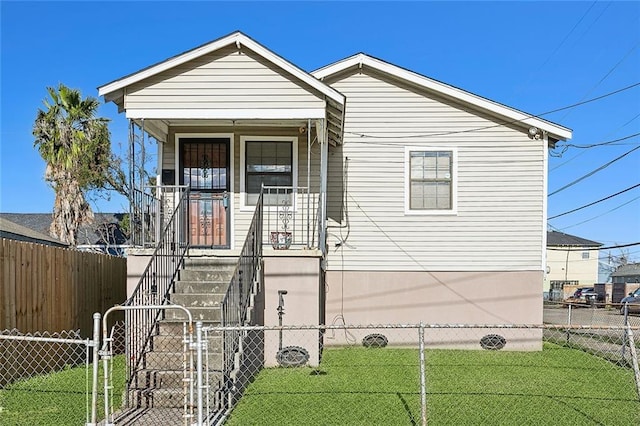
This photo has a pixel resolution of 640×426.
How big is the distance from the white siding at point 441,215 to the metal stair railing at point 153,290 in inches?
133

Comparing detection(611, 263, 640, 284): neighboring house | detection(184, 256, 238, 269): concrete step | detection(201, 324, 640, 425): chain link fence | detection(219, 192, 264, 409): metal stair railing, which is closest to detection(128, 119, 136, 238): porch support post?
detection(184, 256, 238, 269): concrete step

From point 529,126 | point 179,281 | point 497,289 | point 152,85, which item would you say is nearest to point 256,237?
point 179,281

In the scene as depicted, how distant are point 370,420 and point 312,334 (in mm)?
2978

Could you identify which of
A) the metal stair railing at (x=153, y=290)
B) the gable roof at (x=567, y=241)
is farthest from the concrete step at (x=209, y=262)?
the gable roof at (x=567, y=241)

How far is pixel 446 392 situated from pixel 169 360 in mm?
3598

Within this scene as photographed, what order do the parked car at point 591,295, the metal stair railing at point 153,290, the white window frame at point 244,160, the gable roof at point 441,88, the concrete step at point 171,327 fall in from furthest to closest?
the parked car at point 591,295 → the gable roof at point 441,88 → the white window frame at point 244,160 → the concrete step at point 171,327 → the metal stair railing at point 153,290

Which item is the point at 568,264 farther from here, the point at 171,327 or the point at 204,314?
the point at 171,327

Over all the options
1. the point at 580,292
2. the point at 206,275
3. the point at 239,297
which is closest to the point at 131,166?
the point at 206,275

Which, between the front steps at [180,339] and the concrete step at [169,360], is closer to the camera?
the front steps at [180,339]

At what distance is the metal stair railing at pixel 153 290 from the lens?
21.1ft

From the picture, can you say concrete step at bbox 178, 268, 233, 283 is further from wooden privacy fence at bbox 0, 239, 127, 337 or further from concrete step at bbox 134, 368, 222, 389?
wooden privacy fence at bbox 0, 239, 127, 337

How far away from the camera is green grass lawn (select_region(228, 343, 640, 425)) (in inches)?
223

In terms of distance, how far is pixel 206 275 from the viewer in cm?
808

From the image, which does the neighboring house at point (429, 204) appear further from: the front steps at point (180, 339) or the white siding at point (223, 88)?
the front steps at point (180, 339)
